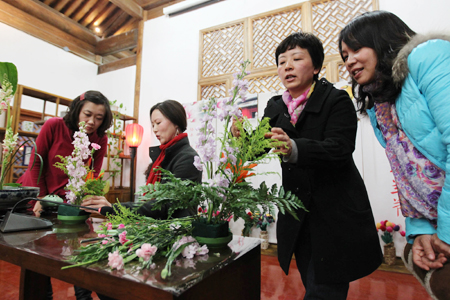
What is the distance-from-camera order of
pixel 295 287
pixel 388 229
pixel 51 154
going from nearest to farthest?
pixel 51 154 < pixel 295 287 < pixel 388 229

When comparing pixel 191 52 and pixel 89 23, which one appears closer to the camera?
pixel 191 52

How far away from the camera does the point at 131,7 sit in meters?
4.83

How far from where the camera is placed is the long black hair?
77cm

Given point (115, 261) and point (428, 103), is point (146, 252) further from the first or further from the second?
A: point (428, 103)

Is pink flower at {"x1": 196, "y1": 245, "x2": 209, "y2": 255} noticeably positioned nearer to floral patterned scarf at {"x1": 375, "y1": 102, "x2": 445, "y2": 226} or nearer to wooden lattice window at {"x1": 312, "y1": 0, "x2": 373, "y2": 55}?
floral patterned scarf at {"x1": 375, "y1": 102, "x2": 445, "y2": 226}

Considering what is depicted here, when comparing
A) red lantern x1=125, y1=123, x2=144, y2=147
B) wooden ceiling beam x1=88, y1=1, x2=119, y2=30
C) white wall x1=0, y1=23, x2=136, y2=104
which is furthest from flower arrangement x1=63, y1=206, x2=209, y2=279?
wooden ceiling beam x1=88, y1=1, x2=119, y2=30

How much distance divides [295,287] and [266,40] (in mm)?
3198

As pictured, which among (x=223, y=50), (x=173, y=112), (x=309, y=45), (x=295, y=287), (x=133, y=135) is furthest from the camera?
(x=133, y=135)

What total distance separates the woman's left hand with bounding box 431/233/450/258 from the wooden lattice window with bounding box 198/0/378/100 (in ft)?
9.61

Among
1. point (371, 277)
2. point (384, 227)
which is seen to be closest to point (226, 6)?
point (384, 227)

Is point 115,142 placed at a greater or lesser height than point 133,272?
greater

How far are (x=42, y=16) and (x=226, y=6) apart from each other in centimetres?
350

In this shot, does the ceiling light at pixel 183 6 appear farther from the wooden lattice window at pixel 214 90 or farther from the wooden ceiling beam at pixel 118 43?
the wooden lattice window at pixel 214 90

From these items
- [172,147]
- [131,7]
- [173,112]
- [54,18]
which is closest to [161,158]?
[172,147]
